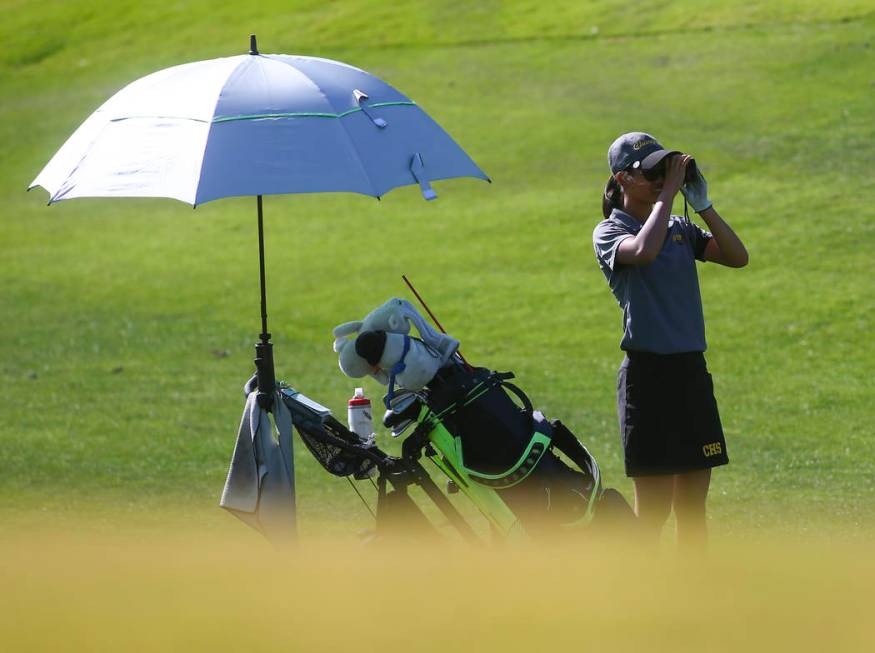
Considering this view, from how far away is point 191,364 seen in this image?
14602 millimetres

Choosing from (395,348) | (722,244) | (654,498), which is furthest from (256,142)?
(654,498)

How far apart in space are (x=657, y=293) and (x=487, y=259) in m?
15.0

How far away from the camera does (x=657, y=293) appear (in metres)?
5.16

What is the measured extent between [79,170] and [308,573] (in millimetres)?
3886

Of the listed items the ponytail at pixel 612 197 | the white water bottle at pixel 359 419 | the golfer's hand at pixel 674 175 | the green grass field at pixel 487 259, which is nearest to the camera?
the golfer's hand at pixel 674 175

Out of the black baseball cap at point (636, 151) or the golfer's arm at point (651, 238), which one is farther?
the black baseball cap at point (636, 151)

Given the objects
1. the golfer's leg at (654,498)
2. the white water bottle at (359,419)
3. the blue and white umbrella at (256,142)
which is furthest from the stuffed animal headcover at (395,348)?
the golfer's leg at (654,498)

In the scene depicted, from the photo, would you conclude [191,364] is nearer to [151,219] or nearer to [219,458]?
[219,458]

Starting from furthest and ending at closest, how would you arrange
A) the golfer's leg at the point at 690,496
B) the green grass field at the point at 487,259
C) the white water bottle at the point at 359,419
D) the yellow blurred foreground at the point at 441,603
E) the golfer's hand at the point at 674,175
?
the green grass field at the point at 487,259 < the white water bottle at the point at 359,419 < the golfer's leg at the point at 690,496 < the golfer's hand at the point at 674,175 < the yellow blurred foreground at the point at 441,603

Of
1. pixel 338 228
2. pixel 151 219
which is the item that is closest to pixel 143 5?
pixel 151 219

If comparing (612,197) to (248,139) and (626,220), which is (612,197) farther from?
(248,139)

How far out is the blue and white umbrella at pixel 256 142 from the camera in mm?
4969

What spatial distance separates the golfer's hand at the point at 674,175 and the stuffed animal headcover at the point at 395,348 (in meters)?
0.95

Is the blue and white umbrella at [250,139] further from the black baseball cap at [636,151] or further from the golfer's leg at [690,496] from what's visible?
the golfer's leg at [690,496]
